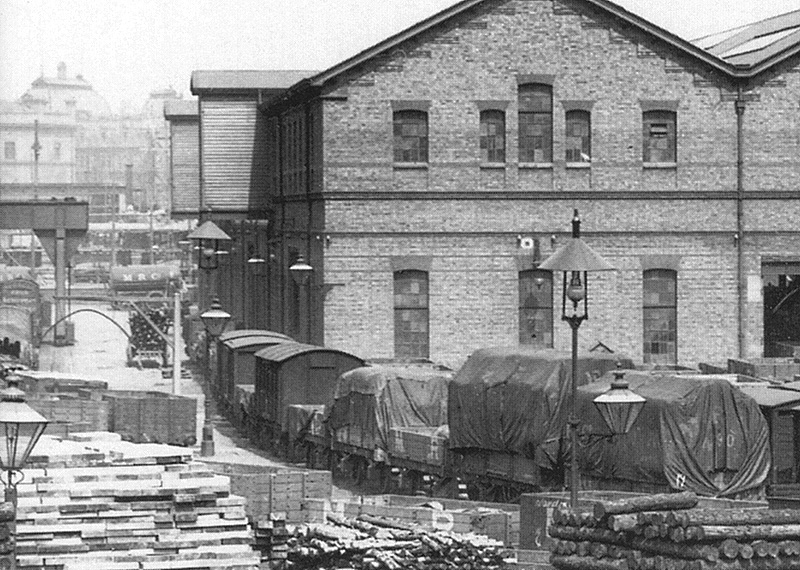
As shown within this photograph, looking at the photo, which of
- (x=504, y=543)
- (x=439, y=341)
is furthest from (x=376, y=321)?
(x=504, y=543)

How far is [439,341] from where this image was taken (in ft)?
146

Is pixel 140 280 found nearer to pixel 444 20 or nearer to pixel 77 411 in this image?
pixel 444 20

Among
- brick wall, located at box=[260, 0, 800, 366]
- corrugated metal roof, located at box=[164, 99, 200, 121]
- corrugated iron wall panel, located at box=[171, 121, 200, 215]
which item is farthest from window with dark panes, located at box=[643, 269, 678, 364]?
corrugated metal roof, located at box=[164, 99, 200, 121]

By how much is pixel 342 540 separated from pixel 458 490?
859 centimetres

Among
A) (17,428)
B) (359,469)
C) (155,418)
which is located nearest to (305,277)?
(155,418)

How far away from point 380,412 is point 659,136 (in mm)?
12553

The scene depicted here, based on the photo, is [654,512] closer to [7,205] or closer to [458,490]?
[458,490]

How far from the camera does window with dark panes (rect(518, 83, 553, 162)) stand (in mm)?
45031

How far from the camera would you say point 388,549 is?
24.0 metres

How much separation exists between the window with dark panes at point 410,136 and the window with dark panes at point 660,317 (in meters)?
5.51

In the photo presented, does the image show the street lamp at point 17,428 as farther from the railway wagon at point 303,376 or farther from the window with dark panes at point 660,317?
the window with dark panes at point 660,317

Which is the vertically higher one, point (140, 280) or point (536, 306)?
point (140, 280)

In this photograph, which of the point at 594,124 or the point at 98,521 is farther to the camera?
the point at 594,124

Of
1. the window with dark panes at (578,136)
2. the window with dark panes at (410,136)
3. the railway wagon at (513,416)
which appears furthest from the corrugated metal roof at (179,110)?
the railway wagon at (513,416)
